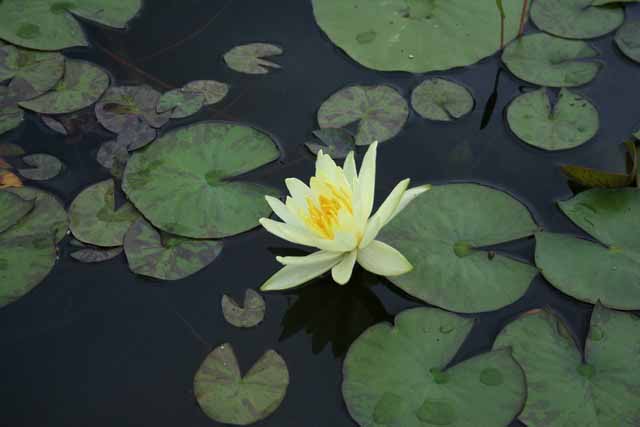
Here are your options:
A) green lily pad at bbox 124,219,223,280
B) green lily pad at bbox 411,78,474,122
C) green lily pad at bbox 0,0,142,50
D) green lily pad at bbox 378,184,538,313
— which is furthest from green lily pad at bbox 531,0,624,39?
green lily pad at bbox 0,0,142,50

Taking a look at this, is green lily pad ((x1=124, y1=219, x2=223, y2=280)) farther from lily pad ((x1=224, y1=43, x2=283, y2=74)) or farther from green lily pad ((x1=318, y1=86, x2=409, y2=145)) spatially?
lily pad ((x1=224, y1=43, x2=283, y2=74))

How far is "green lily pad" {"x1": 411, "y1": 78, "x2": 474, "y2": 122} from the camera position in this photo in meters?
3.61

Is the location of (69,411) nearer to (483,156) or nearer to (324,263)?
(324,263)

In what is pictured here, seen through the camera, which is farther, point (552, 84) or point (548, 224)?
point (552, 84)

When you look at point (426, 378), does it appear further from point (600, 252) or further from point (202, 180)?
point (202, 180)

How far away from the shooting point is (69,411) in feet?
8.86

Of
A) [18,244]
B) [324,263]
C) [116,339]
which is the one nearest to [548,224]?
[324,263]

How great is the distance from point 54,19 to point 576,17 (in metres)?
3.24

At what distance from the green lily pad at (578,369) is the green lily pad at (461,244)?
190 mm

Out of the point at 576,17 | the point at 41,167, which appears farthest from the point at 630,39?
the point at 41,167

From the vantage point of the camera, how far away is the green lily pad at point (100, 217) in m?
3.18

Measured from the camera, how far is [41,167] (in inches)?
138

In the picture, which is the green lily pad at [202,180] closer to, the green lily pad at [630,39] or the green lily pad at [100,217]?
the green lily pad at [100,217]

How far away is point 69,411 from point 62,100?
1.89m
